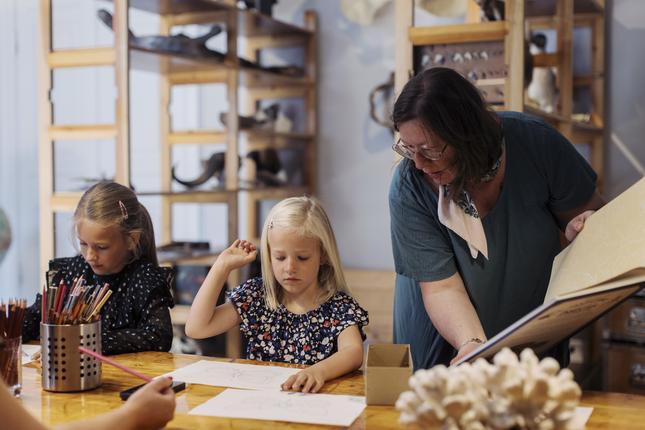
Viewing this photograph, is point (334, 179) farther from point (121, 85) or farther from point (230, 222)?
point (121, 85)

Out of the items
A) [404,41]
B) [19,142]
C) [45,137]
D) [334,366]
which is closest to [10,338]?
[334,366]

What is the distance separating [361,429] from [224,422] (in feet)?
0.76

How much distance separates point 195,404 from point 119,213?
0.85m

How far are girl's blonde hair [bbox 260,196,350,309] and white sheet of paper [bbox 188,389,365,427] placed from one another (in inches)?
20.9

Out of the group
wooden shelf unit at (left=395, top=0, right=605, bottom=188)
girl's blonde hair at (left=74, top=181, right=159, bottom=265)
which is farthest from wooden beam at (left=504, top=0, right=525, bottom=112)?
girl's blonde hair at (left=74, top=181, right=159, bottom=265)

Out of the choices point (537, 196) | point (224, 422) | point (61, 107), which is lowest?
point (224, 422)

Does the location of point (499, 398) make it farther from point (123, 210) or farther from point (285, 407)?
point (123, 210)

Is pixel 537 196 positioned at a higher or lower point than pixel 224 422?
higher

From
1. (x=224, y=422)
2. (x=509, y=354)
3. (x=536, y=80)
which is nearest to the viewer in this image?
(x=509, y=354)

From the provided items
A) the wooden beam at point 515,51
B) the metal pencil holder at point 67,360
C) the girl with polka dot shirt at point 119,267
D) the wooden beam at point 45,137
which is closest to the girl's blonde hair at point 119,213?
the girl with polka dot shirt at point 119,267

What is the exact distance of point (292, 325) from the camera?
6.82ft

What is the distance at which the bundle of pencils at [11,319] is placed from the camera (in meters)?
1.55

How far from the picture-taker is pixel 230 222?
165 inches

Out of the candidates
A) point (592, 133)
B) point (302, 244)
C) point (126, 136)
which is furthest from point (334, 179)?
point (302, 244)
